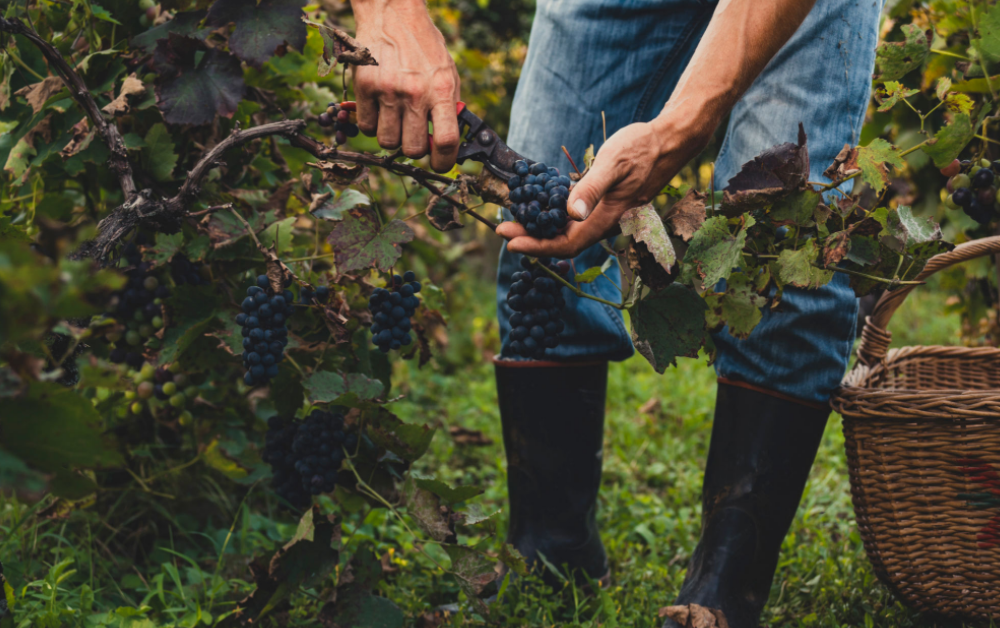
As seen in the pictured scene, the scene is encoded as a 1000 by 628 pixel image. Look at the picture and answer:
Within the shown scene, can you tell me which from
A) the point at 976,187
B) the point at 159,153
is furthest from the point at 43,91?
the point at 976,187

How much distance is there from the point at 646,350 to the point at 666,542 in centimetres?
99

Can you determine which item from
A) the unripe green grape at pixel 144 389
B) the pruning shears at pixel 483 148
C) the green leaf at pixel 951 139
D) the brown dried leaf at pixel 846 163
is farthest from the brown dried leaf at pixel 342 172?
the green leaf at pixel 951 139

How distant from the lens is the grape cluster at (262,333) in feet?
3.80

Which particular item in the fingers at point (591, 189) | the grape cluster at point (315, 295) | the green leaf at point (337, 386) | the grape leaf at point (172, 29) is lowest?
the green leaf at point (337, 386)

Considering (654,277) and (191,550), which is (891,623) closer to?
(654,277)

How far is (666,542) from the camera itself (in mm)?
1865

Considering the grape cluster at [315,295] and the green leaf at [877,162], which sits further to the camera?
the grape cluster at [315,295]

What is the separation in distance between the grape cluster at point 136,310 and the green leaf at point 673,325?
932mm

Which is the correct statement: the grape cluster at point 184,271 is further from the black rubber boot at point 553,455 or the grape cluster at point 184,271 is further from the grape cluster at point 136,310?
the black rubber boot at point 553,455

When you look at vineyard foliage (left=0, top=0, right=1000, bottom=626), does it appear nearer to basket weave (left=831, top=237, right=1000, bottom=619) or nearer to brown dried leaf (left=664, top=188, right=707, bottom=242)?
brown dried leaf (left=664, top=188, right=707, bottom=242)

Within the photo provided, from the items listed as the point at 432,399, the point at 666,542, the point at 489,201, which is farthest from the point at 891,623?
the point at 432,399

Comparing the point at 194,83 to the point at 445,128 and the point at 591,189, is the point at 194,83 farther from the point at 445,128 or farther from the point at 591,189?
the point at 591,189

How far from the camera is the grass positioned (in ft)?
4.63

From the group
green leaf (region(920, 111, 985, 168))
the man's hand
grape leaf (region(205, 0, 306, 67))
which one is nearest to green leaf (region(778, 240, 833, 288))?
the man's hand
